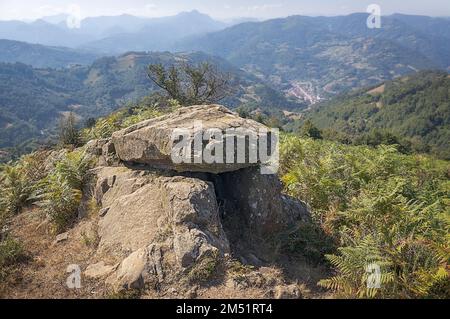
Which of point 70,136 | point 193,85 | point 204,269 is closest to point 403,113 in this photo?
point 193,85

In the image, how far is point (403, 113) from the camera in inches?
5832

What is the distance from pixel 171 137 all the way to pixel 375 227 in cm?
483

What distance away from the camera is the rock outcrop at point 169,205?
21.6 feet

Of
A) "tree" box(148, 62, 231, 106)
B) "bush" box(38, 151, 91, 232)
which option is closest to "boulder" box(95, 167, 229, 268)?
"bush" box(38, 151, 91, 232)

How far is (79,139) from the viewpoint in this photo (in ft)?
45.7

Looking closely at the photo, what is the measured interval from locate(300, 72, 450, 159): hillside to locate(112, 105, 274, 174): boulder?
114m

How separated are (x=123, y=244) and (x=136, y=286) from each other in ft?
4.49

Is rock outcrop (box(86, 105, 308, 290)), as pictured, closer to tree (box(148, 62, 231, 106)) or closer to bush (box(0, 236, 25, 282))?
bush (box(0, 236, 25, 282))

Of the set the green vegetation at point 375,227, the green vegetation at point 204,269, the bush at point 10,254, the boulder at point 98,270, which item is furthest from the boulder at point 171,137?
the bush at point 10,254

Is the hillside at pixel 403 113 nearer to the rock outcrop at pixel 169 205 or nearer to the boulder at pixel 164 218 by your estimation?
the rock outcrop at pixel 169 205

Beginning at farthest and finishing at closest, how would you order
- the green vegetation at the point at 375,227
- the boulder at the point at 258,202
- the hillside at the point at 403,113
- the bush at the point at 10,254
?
the hillside at the point at 403,113
the boulder at the point at 258,202
the bush at the point at 10,254
the green vegetation at the point at 375,227

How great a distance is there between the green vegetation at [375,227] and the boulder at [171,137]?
7.82 feet

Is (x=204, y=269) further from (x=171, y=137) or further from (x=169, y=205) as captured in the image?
(x=171, y=137)

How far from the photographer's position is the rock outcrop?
6574mm
